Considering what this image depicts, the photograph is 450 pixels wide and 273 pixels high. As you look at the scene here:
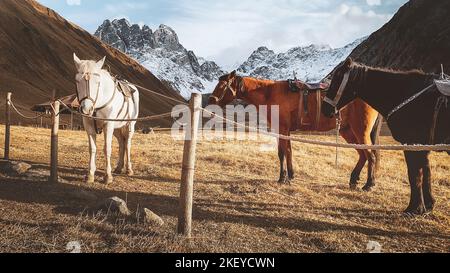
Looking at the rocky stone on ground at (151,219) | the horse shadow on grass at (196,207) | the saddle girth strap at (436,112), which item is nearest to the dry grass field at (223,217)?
the horse shadow on grass at (196,207)

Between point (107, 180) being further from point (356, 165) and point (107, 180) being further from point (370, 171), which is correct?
point (370, 171)

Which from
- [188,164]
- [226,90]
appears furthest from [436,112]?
[226,90]

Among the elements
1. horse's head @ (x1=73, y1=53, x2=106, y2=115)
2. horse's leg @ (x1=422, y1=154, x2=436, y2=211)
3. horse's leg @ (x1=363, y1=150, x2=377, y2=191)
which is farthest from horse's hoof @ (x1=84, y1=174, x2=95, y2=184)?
horse's leg @ (x1=422, y1=154, x2=436, y2=211)

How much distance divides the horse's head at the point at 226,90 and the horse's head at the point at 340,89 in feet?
10.5

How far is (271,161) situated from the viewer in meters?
17.2

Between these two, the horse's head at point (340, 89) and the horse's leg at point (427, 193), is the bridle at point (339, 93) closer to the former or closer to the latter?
the horse's head at point (340, 89)

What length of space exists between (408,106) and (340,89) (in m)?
1.49

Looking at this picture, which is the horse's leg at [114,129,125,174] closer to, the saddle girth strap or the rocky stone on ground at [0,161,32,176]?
the rocky stone on ground at [0,161,32,176]

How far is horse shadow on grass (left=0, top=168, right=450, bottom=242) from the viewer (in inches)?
287

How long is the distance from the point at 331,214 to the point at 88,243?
17.7 feet

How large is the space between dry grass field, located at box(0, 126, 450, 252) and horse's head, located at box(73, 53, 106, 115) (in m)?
1.97

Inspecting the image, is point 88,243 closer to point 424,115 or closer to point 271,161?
point 424,115

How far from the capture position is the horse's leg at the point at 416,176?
7824 millimetres
